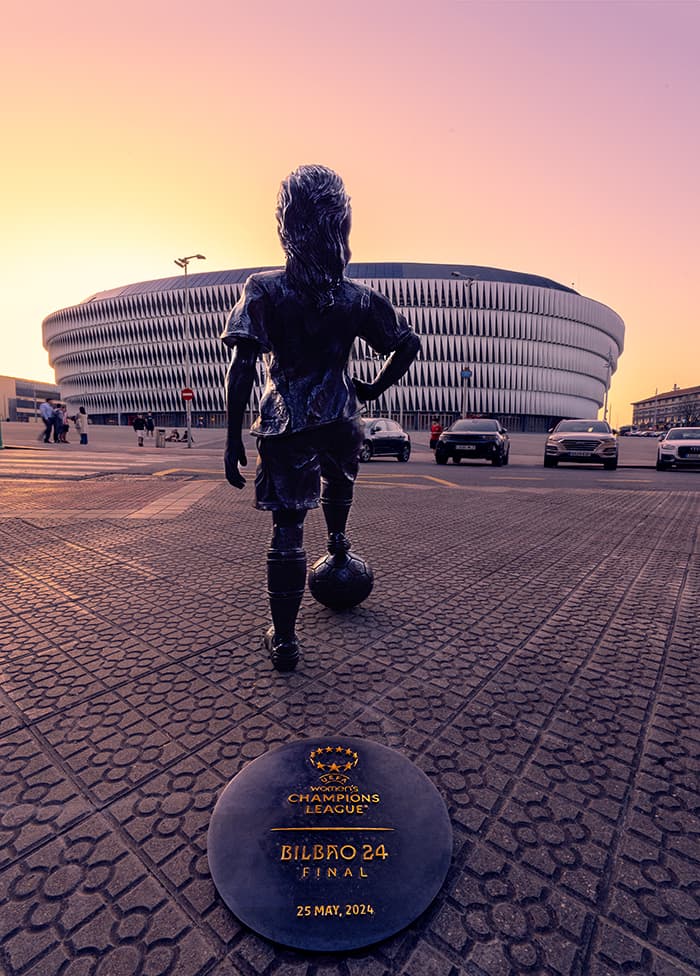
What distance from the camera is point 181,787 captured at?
4.60 feet

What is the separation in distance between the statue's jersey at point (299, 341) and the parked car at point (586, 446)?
1344 cm

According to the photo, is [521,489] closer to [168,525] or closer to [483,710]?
[168,525]

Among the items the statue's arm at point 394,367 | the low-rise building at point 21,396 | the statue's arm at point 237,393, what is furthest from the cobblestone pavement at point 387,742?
the low-rise building at point 21,396

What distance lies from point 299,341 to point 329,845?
183 cm

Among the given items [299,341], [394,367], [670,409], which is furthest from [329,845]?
[670,409]

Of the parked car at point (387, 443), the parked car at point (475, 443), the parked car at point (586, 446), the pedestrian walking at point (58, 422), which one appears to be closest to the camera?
the parked car at point (586, 446)

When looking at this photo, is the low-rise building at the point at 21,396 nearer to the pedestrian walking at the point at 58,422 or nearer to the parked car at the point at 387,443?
the pedestrian walking at the point at 58,422

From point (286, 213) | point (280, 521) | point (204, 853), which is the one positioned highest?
point (286, 213)

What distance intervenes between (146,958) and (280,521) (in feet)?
4.78

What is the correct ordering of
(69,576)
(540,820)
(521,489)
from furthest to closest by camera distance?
(521,489)
(69,576)
(540,820)

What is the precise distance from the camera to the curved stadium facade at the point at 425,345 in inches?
2537

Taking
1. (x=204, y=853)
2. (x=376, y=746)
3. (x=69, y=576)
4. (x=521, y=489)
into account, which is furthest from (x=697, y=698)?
(x=521, y=489)

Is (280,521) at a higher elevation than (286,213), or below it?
below

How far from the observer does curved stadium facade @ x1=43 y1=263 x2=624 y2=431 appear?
64.4 metres
